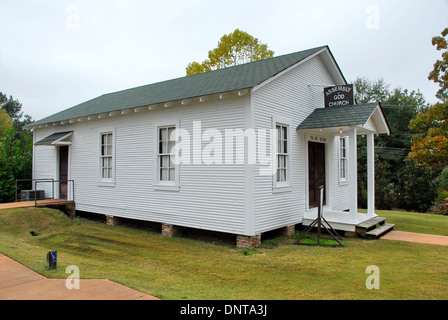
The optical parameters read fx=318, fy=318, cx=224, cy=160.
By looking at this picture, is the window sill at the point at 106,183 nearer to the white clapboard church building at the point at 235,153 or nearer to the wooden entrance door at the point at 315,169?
the white clapboard church building at the point at 235,153

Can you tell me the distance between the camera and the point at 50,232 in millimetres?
9781

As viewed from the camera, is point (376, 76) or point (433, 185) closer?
point (433, 185)

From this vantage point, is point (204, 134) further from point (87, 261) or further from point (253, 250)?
point (87, 261)

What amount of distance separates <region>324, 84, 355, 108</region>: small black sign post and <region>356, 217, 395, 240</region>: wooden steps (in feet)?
12.1

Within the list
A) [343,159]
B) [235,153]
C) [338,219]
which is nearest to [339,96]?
[343,159]

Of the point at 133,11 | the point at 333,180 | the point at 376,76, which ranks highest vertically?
the point at 376,76

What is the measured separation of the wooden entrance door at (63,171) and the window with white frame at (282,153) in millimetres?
9181

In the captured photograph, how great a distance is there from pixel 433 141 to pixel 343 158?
301cm

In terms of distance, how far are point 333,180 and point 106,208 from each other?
8.26 metres

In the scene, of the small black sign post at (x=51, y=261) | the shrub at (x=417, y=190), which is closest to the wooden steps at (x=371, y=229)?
the small black sign post at (x=51, y=261)

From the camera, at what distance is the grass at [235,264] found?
476cm

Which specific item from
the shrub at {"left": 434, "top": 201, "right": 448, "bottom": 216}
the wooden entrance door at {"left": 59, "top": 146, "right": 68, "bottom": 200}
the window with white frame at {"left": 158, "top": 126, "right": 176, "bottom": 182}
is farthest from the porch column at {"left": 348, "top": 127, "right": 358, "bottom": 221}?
the wooden entrance door at {"left": 59, "top": 146, "right": 68, "bottom": 200}
